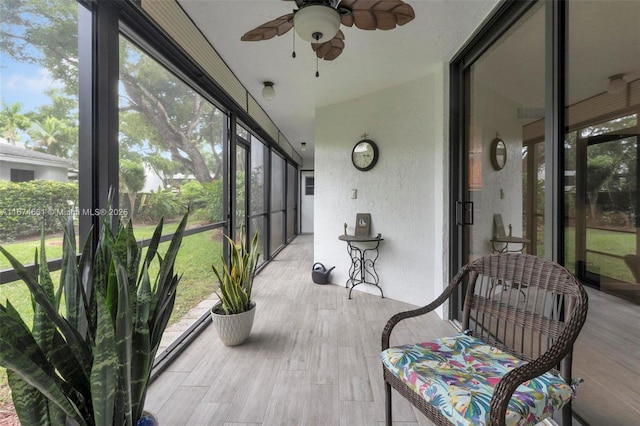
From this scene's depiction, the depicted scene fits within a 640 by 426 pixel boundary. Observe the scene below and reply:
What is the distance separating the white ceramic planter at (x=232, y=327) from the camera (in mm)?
2221

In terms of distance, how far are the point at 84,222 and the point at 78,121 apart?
1.72 ft

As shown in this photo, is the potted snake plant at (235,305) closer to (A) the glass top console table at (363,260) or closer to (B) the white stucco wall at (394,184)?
(A) the glass top console table at (363,260)

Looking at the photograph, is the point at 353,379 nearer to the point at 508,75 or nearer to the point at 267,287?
the point at 267,287

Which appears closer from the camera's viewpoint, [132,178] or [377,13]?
[377,13]

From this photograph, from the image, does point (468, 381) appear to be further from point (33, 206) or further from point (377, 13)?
point (33, 206)

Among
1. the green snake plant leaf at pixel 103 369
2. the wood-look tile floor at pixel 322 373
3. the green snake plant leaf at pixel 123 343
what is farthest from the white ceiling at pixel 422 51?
the green snake plant leaf at pixel 103 369

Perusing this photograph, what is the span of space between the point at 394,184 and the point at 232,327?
242 centimetres

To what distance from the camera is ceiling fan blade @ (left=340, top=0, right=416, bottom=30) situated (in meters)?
1.32

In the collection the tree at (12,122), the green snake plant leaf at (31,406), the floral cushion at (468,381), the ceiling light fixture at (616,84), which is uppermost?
the ceiling light fixture at (616,84)

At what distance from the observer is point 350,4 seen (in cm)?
136

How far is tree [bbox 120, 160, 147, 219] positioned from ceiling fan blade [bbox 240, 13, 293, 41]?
1093 mm

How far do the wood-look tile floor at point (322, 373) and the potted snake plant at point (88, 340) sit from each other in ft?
2.67

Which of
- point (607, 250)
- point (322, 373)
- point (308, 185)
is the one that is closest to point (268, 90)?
point (322, 373)

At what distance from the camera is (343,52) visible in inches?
102
